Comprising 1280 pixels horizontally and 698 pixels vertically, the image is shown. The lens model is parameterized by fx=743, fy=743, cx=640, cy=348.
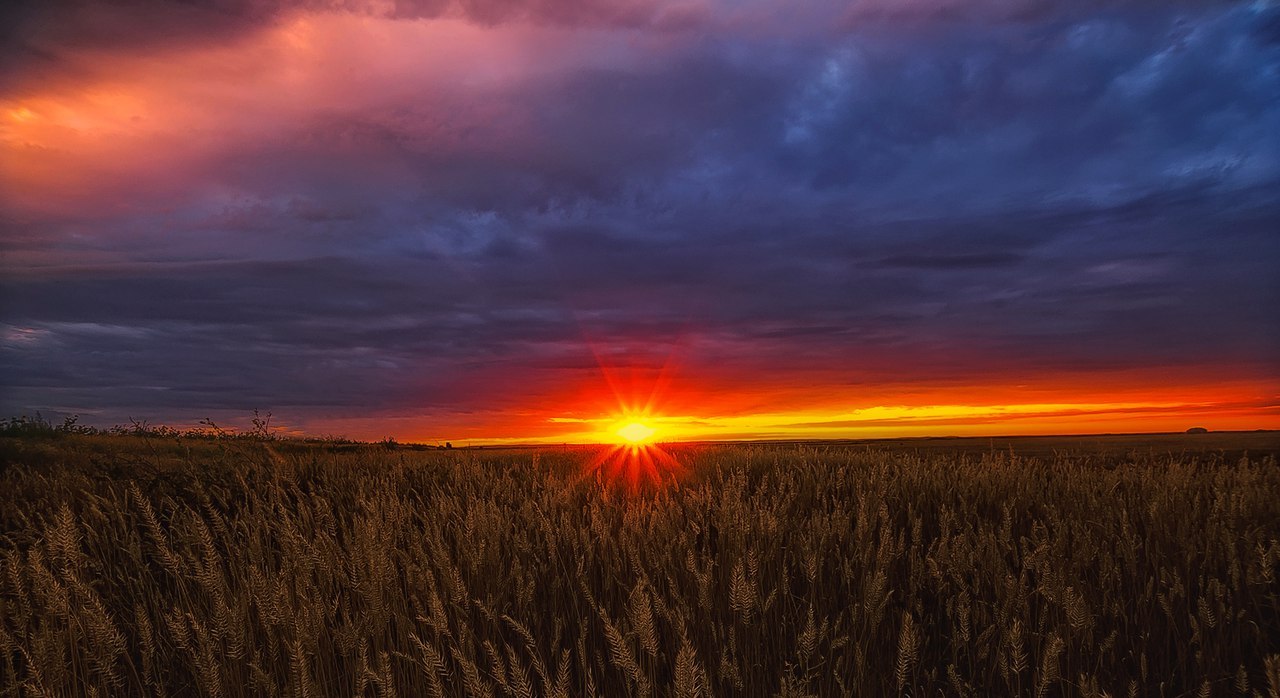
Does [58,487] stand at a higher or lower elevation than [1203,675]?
higher

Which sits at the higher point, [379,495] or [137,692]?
[379,495]

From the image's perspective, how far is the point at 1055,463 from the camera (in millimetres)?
8438

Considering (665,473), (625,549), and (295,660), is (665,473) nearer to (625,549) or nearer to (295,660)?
(625,549)

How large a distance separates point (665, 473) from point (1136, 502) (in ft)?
15.4

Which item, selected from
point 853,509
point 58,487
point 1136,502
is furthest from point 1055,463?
point 58,487

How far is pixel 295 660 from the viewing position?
8.94 feet

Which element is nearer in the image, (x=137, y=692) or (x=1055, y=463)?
(x=137, y=692)

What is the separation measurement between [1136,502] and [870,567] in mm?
3586

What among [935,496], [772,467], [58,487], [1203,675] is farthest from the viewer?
[772,467]

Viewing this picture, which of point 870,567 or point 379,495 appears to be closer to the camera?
point 870,567

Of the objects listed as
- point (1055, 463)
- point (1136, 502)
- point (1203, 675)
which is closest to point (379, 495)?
point (1203, 675)

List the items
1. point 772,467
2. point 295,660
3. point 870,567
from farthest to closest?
point 772,467 → point 870,567 → point 295,660

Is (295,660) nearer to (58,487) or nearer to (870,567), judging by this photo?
(870,567)

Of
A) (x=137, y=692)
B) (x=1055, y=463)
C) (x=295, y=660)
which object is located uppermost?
(x=1055, y=463)
